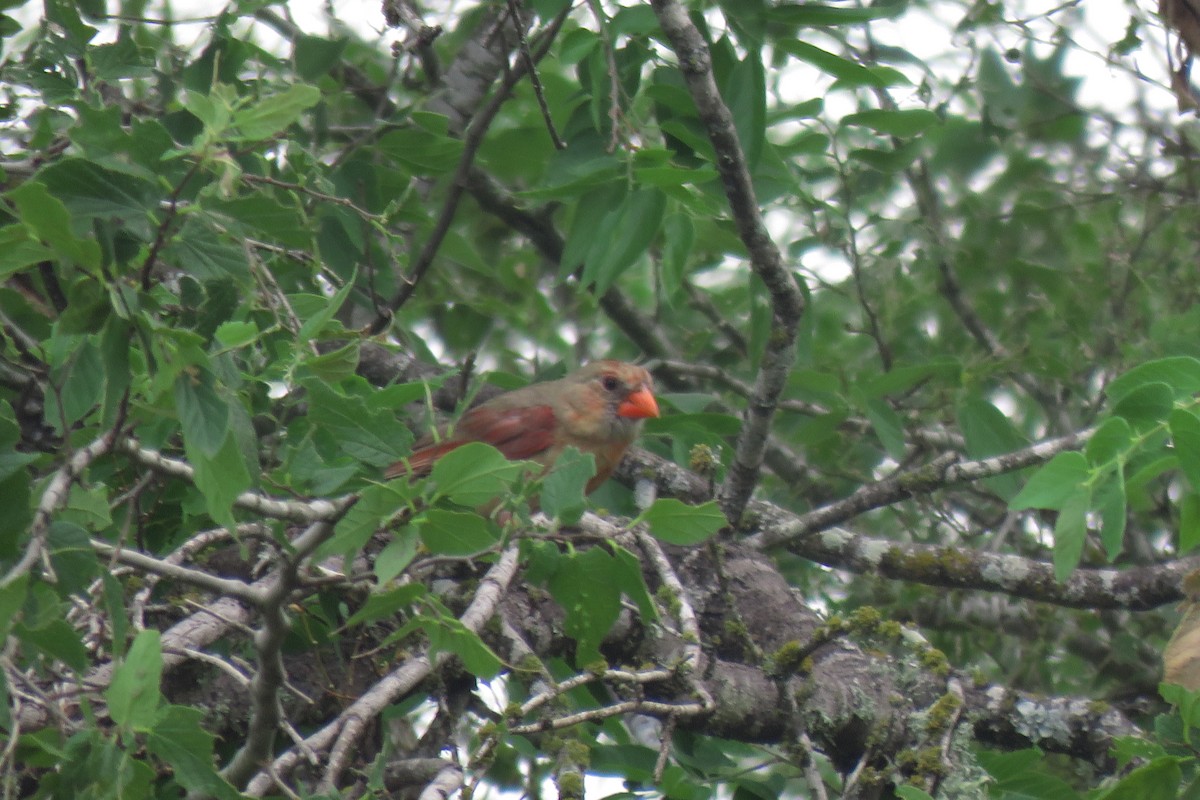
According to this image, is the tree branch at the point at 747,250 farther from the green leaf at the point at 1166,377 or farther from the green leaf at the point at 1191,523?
the green leaf at the point at 1191,523

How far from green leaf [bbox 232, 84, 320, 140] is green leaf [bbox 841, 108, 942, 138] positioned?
230 centimetres

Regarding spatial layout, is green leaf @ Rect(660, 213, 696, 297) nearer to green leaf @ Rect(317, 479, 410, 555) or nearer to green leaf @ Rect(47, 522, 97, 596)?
green leaf @ Rect(317, 479, 410, 555)

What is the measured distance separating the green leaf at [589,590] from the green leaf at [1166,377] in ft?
3.58

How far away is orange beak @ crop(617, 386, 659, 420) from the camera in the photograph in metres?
5.36

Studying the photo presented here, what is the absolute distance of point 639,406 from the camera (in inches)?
215

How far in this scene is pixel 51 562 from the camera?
2270mm

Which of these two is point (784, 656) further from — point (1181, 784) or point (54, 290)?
point (54, 290)

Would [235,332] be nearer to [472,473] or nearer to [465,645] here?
[472,473]

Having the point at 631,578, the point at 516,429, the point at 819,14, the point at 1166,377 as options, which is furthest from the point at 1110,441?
the point at 516,429

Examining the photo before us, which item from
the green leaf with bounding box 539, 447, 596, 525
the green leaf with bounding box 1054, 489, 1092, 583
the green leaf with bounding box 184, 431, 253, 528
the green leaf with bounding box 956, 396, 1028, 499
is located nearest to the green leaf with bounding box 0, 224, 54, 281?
the green leaf with bounding box 184, 431, 253, 528

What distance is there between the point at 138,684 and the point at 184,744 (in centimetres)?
20

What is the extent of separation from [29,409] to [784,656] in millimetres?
1934

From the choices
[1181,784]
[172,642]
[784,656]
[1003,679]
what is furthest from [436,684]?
[1003,679]

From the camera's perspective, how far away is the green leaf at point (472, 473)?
2.27m
